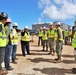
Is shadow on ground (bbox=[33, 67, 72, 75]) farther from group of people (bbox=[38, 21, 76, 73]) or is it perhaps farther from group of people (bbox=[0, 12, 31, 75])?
group of people (bbox=[0, 12, 31, 75])

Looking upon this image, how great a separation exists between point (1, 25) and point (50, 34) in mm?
6813

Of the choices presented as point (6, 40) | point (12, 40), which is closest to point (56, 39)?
point (12, 40)

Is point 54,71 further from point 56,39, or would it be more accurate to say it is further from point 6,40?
point 56,39

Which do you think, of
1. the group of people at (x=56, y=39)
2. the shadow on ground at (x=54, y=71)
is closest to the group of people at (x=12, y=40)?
the group of people at (x=56, y=39)

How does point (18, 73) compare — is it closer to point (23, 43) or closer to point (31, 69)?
point (31, 69)

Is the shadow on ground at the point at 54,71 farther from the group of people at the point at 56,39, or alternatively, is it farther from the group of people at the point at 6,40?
the group of people at the point at 6,40

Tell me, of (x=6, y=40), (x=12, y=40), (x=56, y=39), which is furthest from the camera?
(x=56, y=39)

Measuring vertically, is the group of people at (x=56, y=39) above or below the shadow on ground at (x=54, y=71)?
above

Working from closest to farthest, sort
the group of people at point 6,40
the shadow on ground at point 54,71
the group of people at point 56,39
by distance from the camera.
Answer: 1. the group of people at point 6,40
2. the shadow on ground at point 54,71
3. the group of people at point 56,39

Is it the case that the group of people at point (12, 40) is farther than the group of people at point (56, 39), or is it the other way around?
the group of people at point (56, 39)

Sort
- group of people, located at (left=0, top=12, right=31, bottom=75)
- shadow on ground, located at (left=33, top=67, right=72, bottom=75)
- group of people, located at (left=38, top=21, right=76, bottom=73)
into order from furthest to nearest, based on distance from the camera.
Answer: group of people, located at (left=38, top=21, right=76, bottom=73), shadow on ground, located at (left=33, top=67, right=72, bottom=75), group of people, located at (left=0, top=12, right=31, bottom=75)

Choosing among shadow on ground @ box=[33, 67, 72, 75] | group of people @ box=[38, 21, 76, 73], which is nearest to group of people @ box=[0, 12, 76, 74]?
group of people @ box=[38, 21, 76, 73]

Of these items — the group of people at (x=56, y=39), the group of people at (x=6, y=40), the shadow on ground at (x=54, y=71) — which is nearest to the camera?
the group of people at (x=6, y=40)

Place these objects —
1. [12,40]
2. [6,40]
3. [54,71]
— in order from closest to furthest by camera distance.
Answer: [6,40], [54,71], [12,40]
